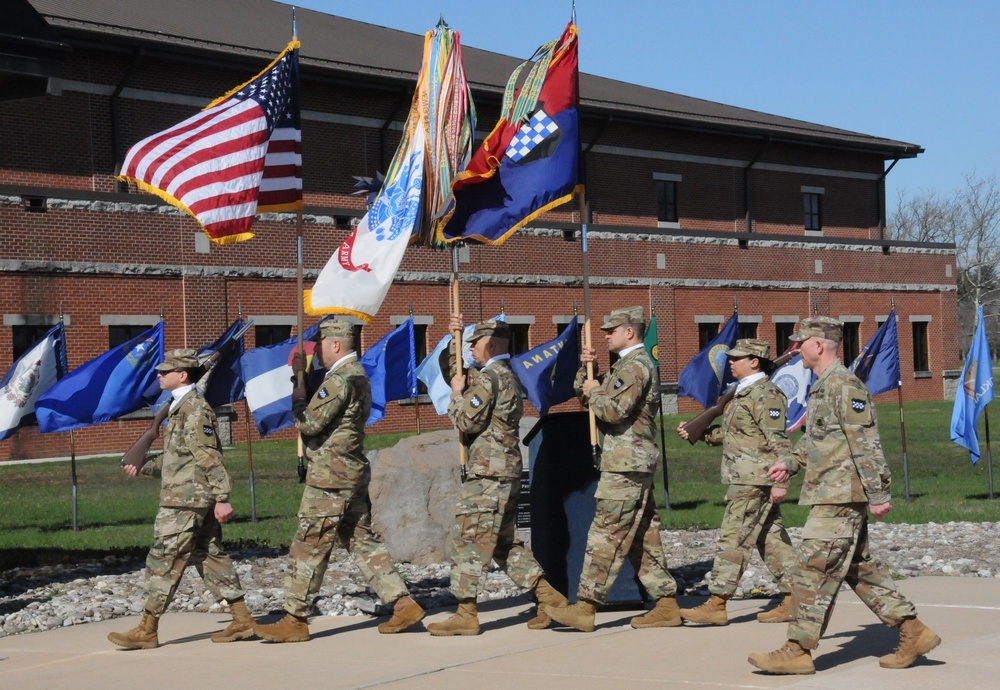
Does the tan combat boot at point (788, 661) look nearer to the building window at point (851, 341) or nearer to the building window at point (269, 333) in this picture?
the building window at point (269, 333)

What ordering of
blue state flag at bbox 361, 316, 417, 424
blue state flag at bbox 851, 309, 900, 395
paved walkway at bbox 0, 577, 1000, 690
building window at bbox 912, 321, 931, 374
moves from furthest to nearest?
building window at bbox 912, 321, 931, 374, blue state flag at bbox 361, 316, 417, 424, blue state flag at bbox 851, 309, 900, 395, paved walkway at bbox 0, 577, 1000, 690

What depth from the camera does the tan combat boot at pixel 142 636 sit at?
8523 mm

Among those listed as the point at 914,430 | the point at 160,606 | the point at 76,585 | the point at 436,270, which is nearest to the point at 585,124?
the point at 436,270

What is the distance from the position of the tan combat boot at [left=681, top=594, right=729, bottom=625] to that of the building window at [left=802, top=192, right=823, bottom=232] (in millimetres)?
38807

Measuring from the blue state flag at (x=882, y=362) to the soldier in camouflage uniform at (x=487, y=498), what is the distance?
8.88 metres

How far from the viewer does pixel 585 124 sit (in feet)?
129

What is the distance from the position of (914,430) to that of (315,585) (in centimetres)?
2468

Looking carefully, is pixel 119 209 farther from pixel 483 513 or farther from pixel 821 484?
pixel 821 484

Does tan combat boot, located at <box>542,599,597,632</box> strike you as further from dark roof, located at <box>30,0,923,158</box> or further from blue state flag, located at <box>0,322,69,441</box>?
dark roof, located at <box>30,0,923,158</box>

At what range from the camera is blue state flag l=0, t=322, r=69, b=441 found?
1537 centimetres

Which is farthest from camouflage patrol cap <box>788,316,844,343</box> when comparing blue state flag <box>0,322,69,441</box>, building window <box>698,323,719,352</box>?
building window <box>698,323,719,352</box>

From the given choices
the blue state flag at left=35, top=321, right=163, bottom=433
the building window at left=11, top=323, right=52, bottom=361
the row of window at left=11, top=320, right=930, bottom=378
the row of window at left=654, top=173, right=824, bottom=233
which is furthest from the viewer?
the row of window at left=654, top=173, right=824, bottom=233

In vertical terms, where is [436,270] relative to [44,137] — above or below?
below

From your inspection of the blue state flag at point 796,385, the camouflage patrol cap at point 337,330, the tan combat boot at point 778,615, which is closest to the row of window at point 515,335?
the blue state flag at point 796,385
